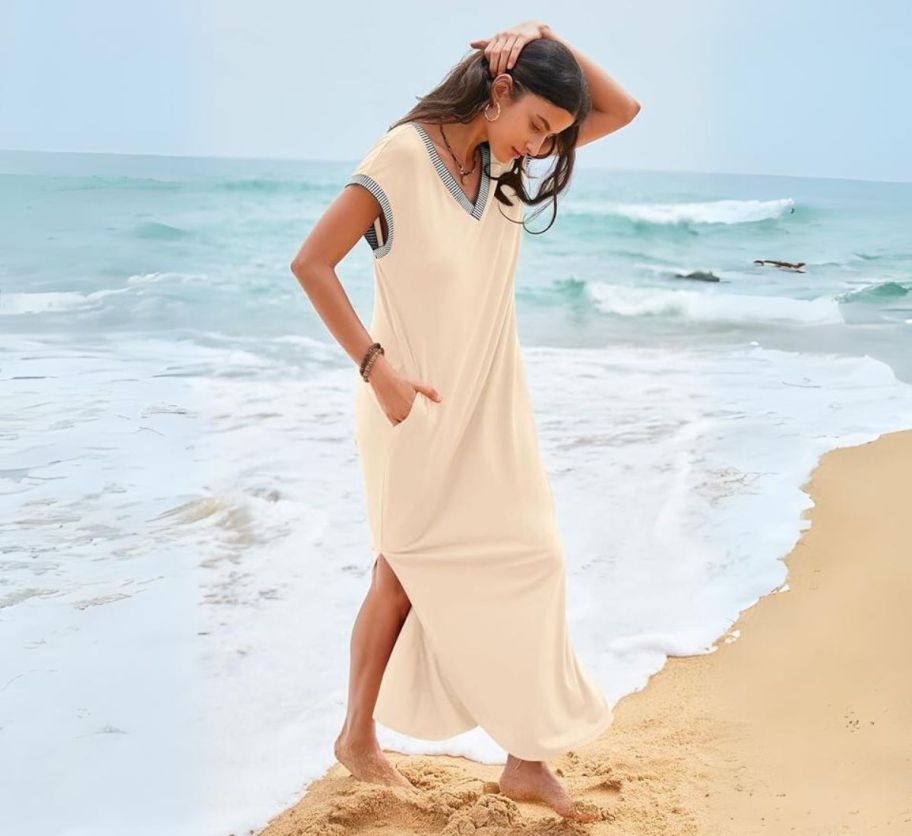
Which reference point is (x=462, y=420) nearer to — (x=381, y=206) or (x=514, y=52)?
(x=381, y=206)

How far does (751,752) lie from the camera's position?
211 centimetres

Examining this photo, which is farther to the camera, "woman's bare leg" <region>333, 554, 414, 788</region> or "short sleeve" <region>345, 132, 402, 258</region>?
"woman's bare leg" <region>333, 554, 414, 788</region>

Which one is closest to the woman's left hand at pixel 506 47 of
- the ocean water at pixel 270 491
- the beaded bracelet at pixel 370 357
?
the beaded bracelet at pixel 370 357

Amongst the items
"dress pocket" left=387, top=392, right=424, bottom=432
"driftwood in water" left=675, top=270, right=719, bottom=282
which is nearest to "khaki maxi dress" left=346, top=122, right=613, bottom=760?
"dress pocket" left=387, top=392, right=424, bottom=432

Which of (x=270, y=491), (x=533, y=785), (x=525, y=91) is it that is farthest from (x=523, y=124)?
(x=270, y=491)

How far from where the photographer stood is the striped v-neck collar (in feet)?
5.75

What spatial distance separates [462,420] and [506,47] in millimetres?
543

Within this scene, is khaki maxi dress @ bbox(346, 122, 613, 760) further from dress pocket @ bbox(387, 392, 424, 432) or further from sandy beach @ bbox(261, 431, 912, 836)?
sandy beach @ bbox(261, 431, 912, 836)

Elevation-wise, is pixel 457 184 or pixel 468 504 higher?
pixel 457 184

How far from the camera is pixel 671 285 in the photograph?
36.1 feet

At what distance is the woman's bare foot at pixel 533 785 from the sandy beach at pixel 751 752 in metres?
0.02

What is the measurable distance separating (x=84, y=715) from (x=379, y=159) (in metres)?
1.37

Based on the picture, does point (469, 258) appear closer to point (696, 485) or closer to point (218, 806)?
point (218, 806)

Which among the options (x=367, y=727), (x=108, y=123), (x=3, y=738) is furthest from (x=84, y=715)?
(x=108, y=123)
